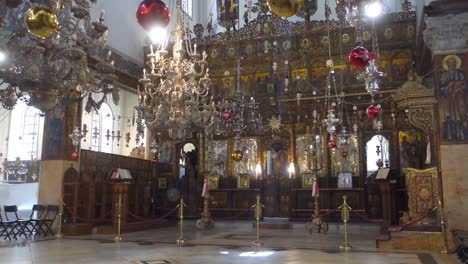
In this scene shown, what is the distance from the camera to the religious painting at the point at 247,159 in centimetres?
1631

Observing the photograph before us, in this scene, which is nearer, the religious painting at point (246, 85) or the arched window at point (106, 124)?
the religious painting at point (246, 85)

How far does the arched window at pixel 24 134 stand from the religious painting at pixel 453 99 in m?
14.0

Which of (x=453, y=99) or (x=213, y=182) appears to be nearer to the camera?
(x=453, y=99)

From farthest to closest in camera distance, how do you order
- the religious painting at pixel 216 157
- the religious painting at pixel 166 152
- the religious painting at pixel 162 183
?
the religious painting at pixel 166 152, the religious painting at pixel 162 183, the religious painting at pixel 216 157

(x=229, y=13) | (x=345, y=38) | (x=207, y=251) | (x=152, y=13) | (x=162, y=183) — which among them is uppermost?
(x=229, y=13)

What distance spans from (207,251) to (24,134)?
39.2ft

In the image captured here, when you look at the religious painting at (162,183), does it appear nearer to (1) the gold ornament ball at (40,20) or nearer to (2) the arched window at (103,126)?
(2) the arched window at (103,126)

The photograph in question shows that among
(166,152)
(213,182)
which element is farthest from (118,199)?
(166,152)

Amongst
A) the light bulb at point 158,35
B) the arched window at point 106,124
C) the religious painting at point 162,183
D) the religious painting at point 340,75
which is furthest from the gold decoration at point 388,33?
the arched window at point 106,124

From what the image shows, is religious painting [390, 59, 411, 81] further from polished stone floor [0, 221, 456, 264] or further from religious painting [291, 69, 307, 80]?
polished stone floor [0, 221, 456, 264]

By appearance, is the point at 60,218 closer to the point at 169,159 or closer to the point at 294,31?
the point at 169,159

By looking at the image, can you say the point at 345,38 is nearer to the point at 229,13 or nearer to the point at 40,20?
the point at 229,13

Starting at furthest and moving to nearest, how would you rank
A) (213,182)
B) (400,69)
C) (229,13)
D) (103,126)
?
1. (103,126)
2. (229,13)
3. (213,182)
4. (400,69)

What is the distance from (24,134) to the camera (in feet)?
56.9
